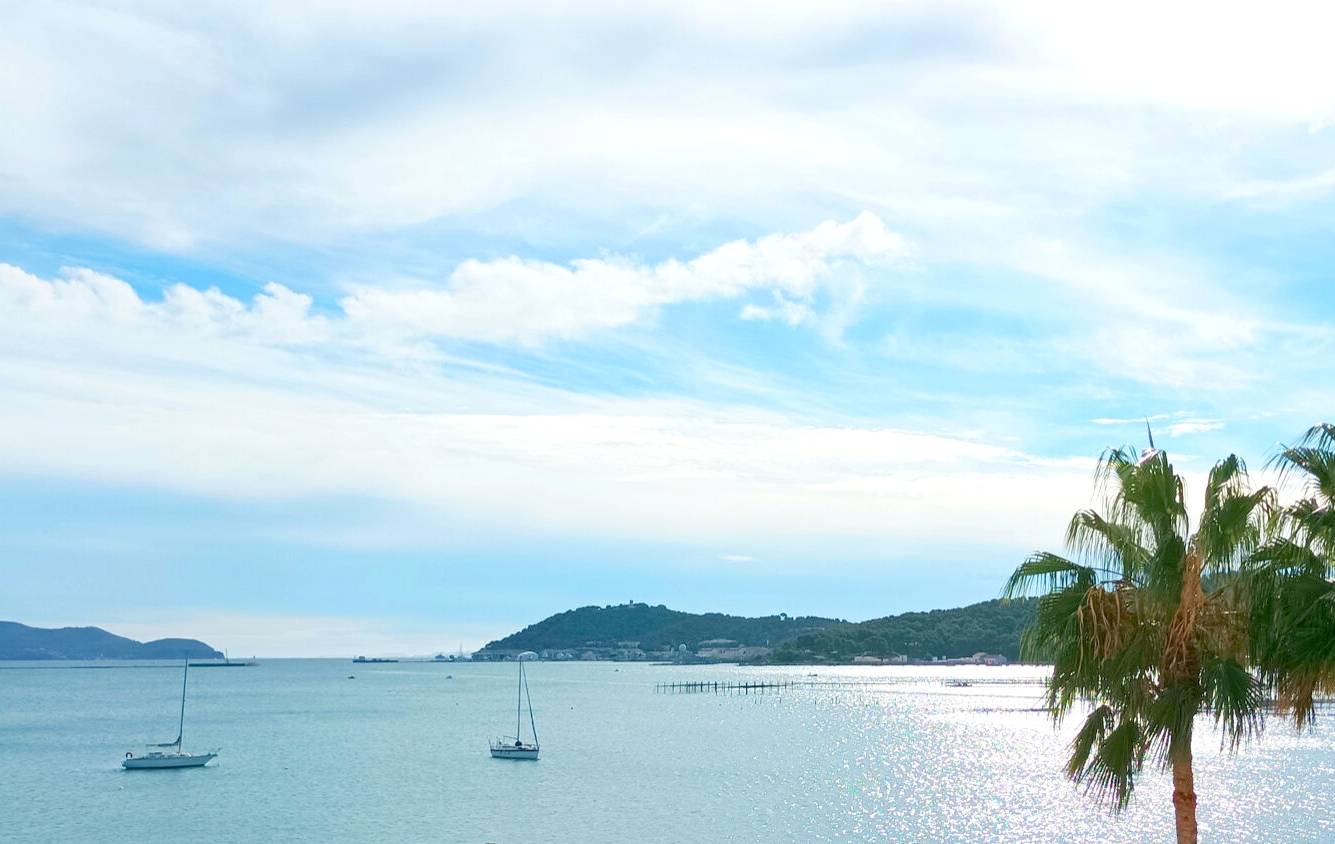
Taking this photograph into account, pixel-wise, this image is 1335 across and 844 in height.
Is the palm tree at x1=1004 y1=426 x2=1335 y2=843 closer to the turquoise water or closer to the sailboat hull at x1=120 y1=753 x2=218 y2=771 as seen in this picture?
the turquoise water

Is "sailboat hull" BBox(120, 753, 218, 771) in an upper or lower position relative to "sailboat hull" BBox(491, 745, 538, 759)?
lower

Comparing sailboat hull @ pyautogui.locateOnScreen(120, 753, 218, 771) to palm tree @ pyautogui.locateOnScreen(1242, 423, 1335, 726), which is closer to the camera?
palm tree @ pyautogui.locateOnScreen(1242, 423, 1335, 726)

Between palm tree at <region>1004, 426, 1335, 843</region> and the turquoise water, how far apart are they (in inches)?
1794

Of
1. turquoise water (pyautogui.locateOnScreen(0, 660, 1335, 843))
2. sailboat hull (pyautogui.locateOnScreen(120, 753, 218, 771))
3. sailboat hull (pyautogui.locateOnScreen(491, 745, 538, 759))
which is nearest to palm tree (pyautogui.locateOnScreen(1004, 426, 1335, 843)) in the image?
turquoise water (pyautogui.locateOnScreen(0, 660, 1335, 843))

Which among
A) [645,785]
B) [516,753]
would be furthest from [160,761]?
[645,785]

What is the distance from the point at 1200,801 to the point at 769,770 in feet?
99.5

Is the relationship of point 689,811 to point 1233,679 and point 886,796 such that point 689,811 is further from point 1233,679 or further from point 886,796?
point 1233,679

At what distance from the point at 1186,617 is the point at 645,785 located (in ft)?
224

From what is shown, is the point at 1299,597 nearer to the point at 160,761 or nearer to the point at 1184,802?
A: the point at 1184,802

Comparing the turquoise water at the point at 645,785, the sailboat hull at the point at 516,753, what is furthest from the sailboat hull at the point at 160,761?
the sailboat hull at the point at 516,753

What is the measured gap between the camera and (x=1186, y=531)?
15602 millimetres

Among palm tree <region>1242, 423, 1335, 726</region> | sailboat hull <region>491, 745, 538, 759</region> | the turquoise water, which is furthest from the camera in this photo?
sailboat hull <region>491, 745, 538, 759</region>

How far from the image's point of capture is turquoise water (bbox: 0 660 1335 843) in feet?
206

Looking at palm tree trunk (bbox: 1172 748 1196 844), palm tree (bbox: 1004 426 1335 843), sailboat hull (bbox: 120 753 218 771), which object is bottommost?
sailboat hull (bbox: 120 753 218 771)
